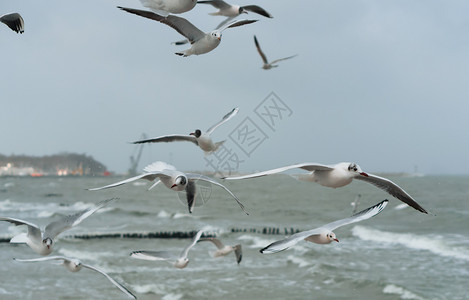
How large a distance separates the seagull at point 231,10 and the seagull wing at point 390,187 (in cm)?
159

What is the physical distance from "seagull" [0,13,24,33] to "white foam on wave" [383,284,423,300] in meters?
16.1

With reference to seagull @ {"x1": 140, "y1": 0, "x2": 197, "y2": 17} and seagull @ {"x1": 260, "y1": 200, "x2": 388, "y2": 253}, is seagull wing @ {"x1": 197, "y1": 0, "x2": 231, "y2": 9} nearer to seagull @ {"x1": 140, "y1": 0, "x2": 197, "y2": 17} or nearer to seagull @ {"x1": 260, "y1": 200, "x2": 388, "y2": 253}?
seagull @ {"x1": 140, "y1": 0, "x2": 197, "y2": 17}

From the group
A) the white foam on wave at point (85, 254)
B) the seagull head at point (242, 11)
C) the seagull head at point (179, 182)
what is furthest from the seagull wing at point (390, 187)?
the white foam on wave at point (85, 254)

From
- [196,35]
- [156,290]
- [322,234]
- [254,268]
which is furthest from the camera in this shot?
[254,268]

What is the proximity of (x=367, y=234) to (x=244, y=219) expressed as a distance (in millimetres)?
11849

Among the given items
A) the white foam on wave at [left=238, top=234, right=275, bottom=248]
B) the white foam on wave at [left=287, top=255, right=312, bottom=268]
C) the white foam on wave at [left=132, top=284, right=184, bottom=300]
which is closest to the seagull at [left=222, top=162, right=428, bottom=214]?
the white foam on wave at [left=132, top=284, right=184, bottom=300]

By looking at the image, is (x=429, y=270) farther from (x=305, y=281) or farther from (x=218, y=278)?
(x=218, y=278)

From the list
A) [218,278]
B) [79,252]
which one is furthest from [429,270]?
[79,252]

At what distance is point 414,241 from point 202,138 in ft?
92.8

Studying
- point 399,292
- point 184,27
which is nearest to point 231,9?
point 184,27

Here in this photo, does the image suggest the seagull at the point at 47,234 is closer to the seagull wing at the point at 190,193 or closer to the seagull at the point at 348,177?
the seagull wing at the point at 190,193

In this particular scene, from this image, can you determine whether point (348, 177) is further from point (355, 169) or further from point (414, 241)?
point (414, 241)

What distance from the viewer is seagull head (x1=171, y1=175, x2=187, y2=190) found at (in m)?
3.80

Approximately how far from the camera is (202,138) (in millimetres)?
4699
